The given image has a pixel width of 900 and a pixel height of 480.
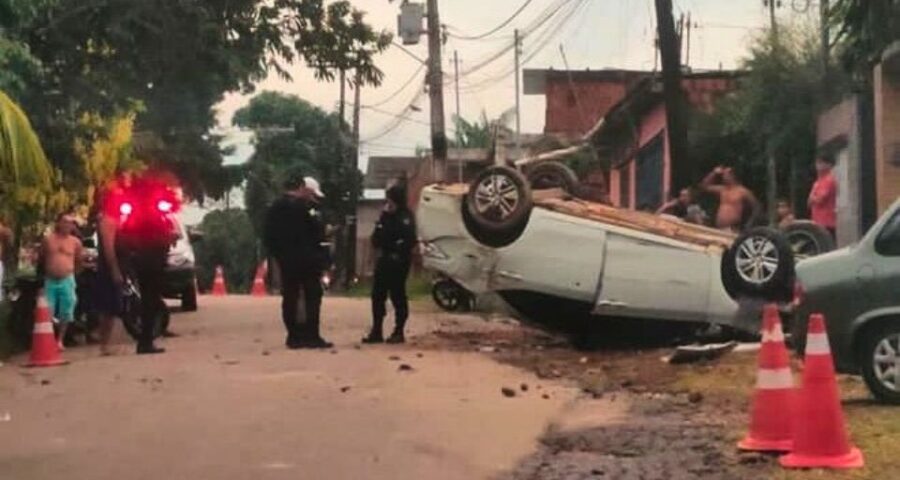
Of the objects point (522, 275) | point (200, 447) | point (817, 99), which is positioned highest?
point (817, 99)

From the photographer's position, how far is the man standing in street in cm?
1567

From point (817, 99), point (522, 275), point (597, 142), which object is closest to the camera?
point (522, 275)

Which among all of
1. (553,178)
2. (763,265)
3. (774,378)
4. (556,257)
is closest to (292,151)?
(553,178)

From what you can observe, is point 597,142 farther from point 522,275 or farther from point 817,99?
point 522,275

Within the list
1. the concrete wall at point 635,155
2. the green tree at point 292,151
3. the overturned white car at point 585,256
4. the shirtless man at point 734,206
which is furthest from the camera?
the green tree at point 292,151

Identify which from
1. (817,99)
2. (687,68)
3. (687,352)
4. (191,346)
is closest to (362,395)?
(687,352)

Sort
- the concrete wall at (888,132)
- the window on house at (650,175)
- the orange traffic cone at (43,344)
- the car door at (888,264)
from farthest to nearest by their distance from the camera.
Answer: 1. the window on house at (650,175)
2. the concrete wall at (888,132)
3. the orange traffic cone at (43,344)
4. the car door at (888,264)

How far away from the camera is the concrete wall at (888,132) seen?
21156 millimetres

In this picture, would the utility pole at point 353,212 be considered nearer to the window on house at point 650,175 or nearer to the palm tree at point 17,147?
the window on house at point 650,175

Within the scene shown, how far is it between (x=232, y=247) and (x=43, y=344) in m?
53.6

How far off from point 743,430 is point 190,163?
36.0 metres

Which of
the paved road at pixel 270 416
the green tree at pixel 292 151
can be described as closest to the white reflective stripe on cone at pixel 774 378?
the paved road at pixel 270 416

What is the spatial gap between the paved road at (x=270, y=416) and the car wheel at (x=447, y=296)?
8600 millimetres

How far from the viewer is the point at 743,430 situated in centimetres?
980
